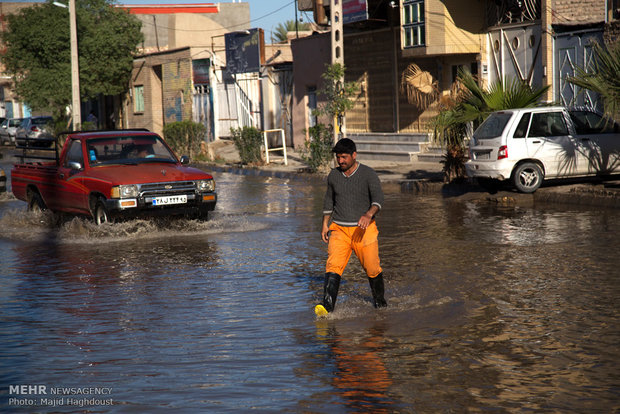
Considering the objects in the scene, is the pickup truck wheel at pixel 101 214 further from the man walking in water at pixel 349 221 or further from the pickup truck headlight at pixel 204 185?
the man walking in water at pixel 349 221

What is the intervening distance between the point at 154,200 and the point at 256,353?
24.3 ft

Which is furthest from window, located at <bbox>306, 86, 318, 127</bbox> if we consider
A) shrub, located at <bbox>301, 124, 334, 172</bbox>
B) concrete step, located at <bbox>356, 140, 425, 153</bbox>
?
shrub, located at <bbox>301, 124, 334, 172</bbox>

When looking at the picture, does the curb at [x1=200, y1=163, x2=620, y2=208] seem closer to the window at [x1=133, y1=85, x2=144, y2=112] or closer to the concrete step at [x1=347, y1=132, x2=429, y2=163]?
the concrete step at [x1=347, y1=132, x2=429, y2=163]

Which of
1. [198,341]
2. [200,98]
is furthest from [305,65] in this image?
[198,341]

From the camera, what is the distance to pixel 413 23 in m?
27.8

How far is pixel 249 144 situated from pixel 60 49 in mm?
21509

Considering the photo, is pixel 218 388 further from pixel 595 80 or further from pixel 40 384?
pixel 595 80

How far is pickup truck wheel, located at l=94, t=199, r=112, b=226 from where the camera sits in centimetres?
1385

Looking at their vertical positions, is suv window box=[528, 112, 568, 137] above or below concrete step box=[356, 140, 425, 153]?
above

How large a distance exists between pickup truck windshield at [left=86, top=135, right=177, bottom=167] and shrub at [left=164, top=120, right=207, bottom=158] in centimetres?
1984

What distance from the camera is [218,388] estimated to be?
19.2 ft

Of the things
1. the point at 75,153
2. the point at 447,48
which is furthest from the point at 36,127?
the point at 75,153

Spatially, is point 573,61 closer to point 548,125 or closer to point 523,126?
point 548,125

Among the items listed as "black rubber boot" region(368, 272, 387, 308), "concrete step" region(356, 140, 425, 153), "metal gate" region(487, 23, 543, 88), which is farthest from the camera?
"concrete step" region(356, 140, 425, 153)
